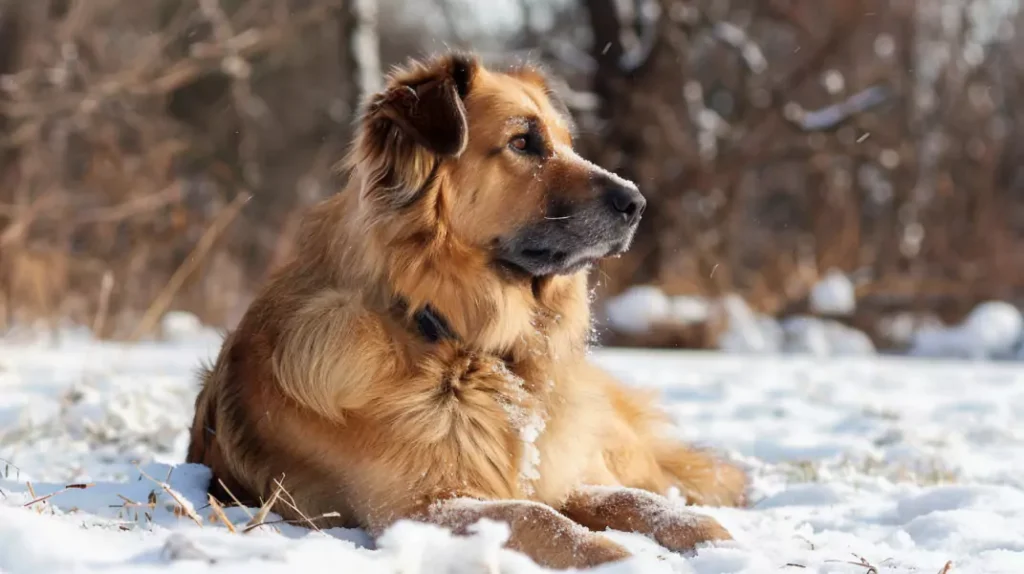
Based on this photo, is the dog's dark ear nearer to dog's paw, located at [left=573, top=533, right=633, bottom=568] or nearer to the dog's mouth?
the dog's mouth

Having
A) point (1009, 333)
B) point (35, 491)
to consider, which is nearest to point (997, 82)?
point (1009, 333)

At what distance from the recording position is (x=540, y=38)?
14.3 metres

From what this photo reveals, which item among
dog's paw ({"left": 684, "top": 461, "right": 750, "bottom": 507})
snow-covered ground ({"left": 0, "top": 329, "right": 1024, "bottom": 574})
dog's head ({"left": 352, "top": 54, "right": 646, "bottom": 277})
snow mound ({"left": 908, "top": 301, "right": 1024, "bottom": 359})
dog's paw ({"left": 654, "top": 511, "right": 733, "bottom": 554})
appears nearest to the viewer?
snow-covered ground ({"left": 0, "top": 329, "right": 1024, "bottom": 574})

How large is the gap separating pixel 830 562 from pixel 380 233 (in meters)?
1.83

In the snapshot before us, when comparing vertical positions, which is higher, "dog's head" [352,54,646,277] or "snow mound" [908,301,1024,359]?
"snow mound" [908,301,1024,359]

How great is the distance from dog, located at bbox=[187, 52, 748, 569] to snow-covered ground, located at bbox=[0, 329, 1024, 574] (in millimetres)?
216

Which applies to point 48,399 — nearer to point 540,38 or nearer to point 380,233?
point 380,233

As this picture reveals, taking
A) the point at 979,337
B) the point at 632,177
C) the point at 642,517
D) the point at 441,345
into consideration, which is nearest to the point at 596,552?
the point at 642,517

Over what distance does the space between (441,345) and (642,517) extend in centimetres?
91

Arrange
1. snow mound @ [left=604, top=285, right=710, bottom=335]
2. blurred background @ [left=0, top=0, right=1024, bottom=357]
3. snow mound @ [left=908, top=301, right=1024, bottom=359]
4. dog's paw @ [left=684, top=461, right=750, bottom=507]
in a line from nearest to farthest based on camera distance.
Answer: dog's paw @ [left=684, top=461, right=750, bottom=507] → blurred background @ [left=0, top=0, right=1024, bottom=357] → snow mound @ [left=604, top=285, right=710, bottom=335] → snow mound @ [left=908, top=301, right=1024, bottom=359]

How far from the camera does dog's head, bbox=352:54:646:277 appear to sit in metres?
3.60

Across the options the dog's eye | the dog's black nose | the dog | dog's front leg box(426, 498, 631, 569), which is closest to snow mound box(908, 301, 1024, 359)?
the dog

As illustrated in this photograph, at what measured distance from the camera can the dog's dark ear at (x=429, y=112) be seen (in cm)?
358

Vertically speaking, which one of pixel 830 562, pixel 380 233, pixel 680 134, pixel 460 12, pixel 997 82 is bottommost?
pixel 830 562
